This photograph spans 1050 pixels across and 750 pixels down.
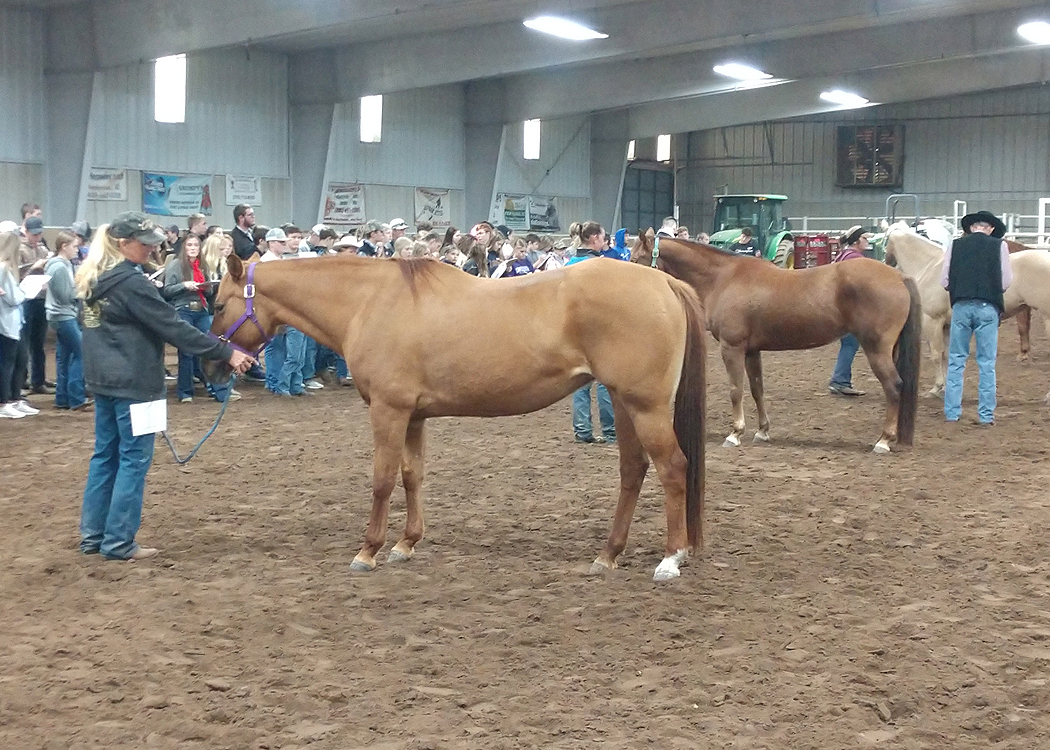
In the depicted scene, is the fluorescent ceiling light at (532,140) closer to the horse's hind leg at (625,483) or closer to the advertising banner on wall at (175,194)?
the advertising banner on wall at (175,194)

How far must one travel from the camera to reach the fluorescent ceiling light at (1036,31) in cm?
2414

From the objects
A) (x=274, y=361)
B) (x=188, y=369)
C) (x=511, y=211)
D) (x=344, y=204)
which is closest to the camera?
(x=188, y=369)

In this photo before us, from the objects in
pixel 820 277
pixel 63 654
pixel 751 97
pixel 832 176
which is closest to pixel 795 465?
pixel 820 277

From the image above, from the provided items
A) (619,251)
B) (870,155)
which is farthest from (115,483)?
(870,155)

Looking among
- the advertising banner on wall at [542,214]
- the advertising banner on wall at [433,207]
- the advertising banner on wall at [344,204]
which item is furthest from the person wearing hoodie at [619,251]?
the advertising banner on wall at [542,214]

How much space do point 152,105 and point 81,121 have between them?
241 cm

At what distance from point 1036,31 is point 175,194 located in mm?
19359

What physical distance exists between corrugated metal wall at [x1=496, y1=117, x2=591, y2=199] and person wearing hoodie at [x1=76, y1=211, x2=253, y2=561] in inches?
1018

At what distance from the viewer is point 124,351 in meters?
5.83

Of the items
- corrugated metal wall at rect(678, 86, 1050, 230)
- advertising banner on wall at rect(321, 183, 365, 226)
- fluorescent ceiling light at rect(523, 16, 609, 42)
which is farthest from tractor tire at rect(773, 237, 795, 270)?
advertising banner on wall at rect(321, 183, 365, 226)

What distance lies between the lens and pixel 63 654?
179 inches

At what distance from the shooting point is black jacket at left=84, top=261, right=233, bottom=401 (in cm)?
579

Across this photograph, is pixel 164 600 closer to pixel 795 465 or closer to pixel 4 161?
pixel 795 465

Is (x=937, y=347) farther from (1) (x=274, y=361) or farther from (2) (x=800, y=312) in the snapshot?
(1) (x=274, y=361)
